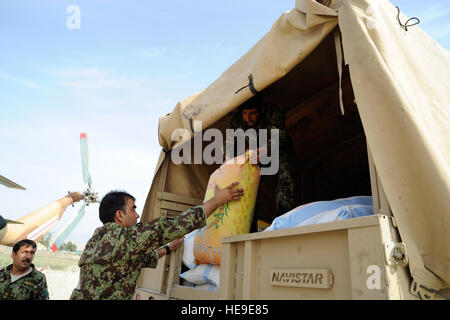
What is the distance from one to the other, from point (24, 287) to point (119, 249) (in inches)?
101

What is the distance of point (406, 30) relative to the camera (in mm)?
2002

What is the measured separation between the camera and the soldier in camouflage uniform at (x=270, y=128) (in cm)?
273

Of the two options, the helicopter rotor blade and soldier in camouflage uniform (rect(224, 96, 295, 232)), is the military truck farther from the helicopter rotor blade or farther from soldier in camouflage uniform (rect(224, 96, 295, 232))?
the helicopter rotor blade

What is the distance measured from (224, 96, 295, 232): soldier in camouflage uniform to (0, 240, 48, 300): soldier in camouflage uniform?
9.41 ft

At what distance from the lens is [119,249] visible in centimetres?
200

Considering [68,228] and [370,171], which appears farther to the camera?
[68,228]

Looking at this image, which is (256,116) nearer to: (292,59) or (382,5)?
(292,59)

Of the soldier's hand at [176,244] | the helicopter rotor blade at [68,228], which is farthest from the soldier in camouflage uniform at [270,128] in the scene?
the helicopter rotor blade at [68,228]

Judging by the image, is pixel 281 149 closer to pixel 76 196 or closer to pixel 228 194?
pixel 228 194

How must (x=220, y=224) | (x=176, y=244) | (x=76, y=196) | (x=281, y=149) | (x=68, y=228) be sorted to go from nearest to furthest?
(x=220, y=224)
(x=176, y=244)
(x=281, y=149)
(x=76, y=196)
(x=68, y=228)

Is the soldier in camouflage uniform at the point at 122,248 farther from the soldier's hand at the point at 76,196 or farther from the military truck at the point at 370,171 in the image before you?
the soldier's hand at the point at 76,196

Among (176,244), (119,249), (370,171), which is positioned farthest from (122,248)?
(370,171)

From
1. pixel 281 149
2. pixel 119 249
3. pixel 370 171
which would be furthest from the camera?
pixel 281 149

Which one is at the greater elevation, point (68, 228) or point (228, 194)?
point (68, 228)
